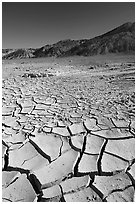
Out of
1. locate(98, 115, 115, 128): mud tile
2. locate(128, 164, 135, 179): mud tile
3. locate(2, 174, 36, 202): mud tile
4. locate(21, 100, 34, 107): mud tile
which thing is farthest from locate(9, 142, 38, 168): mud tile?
locate(21, 100, 34, 107): mud tile

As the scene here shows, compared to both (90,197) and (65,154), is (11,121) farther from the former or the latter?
(90,197)

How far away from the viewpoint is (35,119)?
2.85 meters

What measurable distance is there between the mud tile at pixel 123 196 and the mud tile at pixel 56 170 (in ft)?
1.39

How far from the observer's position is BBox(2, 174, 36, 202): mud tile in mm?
1463

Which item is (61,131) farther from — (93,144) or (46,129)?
(93,144)

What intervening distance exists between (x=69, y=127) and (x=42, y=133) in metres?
0.38

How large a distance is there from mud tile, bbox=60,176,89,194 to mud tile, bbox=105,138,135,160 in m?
0.50

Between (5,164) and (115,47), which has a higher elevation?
(115,47)

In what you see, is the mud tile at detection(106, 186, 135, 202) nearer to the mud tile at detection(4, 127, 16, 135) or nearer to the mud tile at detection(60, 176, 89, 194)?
the mud tile at detection(60, 176, 89, 194)

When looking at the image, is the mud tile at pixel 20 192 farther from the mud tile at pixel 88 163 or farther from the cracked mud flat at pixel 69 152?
the mud tile at pixel 88 163

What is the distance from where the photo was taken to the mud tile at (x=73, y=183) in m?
1.51

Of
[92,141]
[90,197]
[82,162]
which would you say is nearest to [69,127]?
[92,141]

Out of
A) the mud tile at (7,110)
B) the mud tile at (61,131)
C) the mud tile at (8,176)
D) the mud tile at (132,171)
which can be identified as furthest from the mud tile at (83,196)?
the mud tile at (7,110)

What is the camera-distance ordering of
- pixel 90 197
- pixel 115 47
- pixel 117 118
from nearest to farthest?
pixel 90 197 < pixel 117 118 < pixel 115 47
